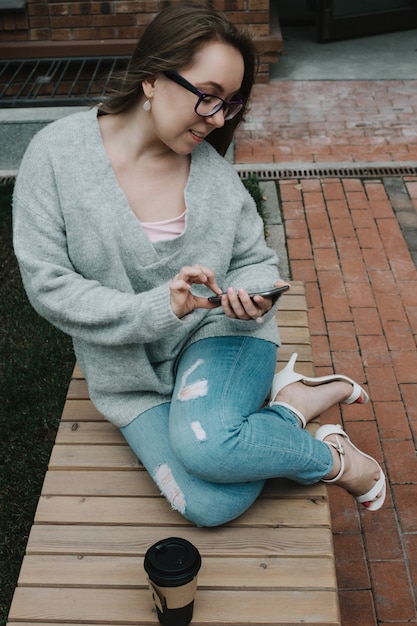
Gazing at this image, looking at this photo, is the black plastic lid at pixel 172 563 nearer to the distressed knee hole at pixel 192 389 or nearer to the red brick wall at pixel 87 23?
the distressed knee hole at pixel 192 389

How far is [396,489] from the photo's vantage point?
113 inches

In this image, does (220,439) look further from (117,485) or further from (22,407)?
(22,407)

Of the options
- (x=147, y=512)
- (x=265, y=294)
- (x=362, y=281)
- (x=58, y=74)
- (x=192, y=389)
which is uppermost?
(x=265, y=294)

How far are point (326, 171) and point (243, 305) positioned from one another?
3235 mm

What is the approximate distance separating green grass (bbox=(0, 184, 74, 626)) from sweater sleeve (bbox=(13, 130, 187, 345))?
1.04 metres

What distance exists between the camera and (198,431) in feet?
6.79

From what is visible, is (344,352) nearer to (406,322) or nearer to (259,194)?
(406,322)

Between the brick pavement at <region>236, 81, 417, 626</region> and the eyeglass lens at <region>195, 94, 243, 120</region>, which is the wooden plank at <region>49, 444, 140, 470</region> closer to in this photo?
the brick pavement at <region>236, 81, 417, 626</region>

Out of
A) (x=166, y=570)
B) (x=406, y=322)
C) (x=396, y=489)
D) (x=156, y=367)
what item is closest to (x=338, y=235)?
(x=406, y=322)

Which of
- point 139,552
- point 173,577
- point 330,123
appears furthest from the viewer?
point 330,123

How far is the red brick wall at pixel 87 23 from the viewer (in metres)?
6.21

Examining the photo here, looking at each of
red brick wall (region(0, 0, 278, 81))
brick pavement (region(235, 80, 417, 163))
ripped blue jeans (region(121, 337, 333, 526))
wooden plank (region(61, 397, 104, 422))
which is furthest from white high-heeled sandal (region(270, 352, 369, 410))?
red brick wall (region(0, 0, 278, 81))

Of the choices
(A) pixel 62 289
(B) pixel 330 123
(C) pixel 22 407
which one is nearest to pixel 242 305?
(A) pixel 62 289

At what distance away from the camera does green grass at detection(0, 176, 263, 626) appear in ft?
9.32
